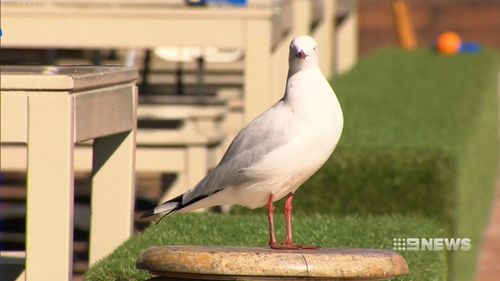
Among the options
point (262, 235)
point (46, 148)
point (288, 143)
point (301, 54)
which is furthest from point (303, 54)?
point (262, 235)

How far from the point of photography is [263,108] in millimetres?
8758

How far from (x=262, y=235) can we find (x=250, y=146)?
1.26 meters

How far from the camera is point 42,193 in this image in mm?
4395

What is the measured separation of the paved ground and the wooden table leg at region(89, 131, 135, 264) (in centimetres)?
467

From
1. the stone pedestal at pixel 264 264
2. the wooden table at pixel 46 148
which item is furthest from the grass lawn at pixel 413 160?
the stone pedestal at pixel 264 264

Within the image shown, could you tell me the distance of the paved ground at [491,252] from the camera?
9672 millimetres

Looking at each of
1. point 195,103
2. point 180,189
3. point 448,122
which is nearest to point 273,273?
point 180,189

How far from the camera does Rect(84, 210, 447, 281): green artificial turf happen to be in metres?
4.81

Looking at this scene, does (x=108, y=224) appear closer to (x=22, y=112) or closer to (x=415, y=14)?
(x=22, y=112)

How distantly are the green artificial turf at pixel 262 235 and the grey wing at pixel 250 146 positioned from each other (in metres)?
0.46

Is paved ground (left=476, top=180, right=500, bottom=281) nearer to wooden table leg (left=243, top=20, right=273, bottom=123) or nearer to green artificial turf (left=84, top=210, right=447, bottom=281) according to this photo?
wooden table leg (left=243, top=20, right=273, bottom=123)

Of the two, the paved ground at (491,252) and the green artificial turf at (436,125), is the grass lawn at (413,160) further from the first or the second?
the paved ground at (491,252)

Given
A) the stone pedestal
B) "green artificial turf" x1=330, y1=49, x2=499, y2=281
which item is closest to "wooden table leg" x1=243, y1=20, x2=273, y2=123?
"green artificial turf" x1=330, y1=49, x2=499, y2=281

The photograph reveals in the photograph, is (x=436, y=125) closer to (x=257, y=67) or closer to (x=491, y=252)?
(x=257, y=67)
